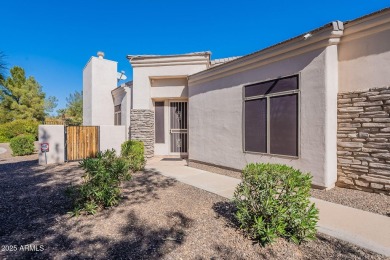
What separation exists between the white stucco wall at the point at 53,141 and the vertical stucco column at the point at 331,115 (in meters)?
10.3

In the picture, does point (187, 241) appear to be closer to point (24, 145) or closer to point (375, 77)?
point (375, 77)

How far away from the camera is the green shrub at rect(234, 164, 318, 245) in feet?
9.51

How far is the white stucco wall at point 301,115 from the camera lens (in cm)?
487

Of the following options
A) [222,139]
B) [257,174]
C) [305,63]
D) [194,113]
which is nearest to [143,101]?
[194,113]

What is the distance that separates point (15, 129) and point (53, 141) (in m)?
16.4

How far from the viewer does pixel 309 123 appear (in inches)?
201

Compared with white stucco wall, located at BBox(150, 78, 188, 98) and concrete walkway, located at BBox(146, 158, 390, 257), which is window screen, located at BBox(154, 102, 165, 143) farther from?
concrete walkway, located at BBox(146, 158, 390, 257)

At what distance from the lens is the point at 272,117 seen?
5.82 metres

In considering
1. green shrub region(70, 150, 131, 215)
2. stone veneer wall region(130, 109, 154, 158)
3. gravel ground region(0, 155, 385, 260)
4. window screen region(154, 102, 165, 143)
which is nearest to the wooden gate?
stone veneer wall region(130, 109, 154, 158)

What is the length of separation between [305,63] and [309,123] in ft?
5.22

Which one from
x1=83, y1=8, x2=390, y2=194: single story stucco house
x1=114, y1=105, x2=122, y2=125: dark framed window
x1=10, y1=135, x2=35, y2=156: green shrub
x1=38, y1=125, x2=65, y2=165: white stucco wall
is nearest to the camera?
x1=83, y1=8, x2=390, y2=194: single story stucco house

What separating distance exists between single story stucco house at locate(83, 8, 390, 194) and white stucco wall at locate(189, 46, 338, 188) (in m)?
0.02

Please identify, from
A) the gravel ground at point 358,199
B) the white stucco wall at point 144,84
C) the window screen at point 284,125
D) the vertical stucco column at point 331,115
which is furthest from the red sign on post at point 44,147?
the vertical stucco column at point 331,115

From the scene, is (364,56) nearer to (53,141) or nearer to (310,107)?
(310,107)
